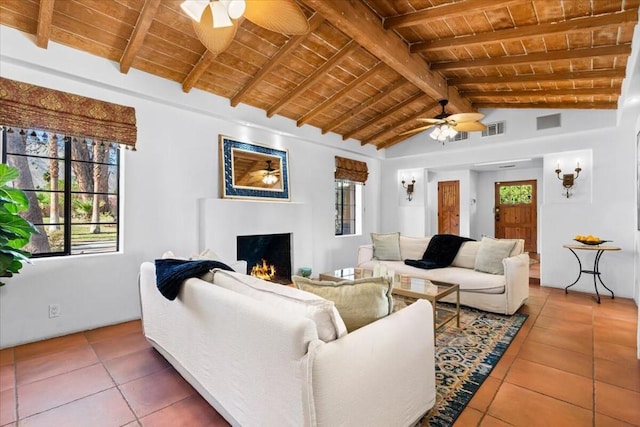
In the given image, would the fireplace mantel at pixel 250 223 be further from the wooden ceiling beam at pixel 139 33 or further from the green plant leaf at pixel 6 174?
the green plant leaf at pixel 6 174

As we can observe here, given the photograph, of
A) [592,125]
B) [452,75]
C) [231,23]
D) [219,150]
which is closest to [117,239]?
[219,150]

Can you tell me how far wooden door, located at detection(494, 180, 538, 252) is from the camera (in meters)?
7.43

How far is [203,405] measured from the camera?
79.9 inches

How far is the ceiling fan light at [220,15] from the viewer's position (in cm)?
184

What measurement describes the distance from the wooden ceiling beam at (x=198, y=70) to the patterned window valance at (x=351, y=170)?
3.15m

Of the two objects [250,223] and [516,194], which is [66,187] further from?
[516,194]

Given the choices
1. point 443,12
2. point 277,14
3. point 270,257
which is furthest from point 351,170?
point 277,14

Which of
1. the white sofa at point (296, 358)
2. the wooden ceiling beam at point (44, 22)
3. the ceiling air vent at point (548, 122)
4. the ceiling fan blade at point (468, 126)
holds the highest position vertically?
the wooden ceiling beam at point (44, 22)

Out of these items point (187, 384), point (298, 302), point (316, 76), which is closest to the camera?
point (298, 302)

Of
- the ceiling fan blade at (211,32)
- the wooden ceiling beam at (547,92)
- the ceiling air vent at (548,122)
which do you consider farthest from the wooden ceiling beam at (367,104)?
the ceiling fan blade at (211,32)

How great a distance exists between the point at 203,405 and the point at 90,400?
2.54ft

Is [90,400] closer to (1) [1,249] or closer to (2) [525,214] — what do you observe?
(1) [1,249]

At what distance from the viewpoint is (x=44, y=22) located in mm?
2643

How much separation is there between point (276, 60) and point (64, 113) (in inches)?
87.2
